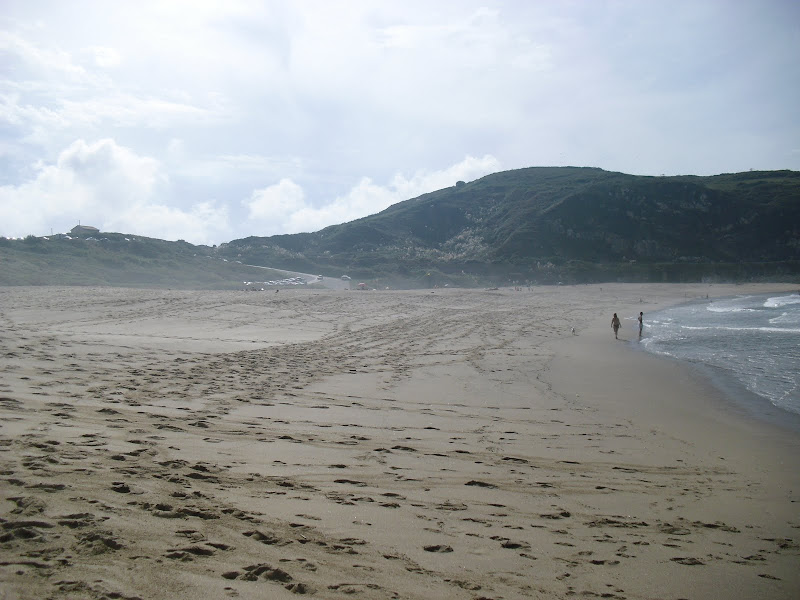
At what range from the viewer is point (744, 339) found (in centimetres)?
1880

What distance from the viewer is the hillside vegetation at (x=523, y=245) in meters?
56.9

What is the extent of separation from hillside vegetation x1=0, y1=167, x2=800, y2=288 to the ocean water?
41.3 meters

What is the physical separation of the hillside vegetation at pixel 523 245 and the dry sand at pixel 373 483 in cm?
4198

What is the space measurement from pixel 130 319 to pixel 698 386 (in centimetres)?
1821

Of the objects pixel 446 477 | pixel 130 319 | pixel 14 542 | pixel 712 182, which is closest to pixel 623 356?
pixel 446 477

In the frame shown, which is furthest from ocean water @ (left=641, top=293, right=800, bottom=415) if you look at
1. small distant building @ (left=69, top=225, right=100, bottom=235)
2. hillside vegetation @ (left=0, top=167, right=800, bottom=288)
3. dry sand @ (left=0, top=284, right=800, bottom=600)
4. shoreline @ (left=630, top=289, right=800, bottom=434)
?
small distant building @ (left=69, top=225, right=100, bottom=235)

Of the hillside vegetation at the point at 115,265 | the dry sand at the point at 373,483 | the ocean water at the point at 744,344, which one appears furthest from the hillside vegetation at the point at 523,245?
the dry sand at the point at 373,483

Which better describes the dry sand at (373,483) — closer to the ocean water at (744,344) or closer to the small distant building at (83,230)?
the ocean water at (744,344)

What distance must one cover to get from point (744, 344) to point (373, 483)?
17040 mm

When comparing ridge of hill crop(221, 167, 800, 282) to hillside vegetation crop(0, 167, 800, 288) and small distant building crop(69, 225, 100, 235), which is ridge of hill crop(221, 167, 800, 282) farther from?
small distant building crop(69, 225, 100, 235)

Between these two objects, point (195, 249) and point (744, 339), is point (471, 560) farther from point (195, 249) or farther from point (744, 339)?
point (195, 249)

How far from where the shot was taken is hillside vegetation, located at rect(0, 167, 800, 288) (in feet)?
187

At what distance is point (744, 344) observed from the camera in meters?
17.6

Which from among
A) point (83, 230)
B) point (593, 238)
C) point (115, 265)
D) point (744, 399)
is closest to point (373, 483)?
point (744, 399)
